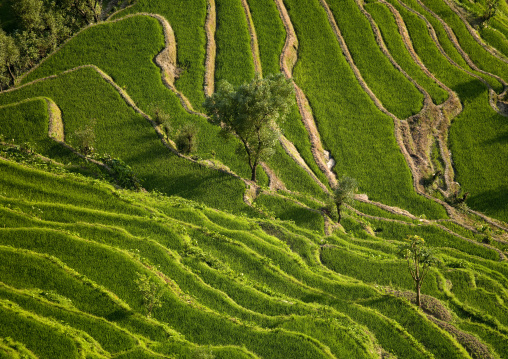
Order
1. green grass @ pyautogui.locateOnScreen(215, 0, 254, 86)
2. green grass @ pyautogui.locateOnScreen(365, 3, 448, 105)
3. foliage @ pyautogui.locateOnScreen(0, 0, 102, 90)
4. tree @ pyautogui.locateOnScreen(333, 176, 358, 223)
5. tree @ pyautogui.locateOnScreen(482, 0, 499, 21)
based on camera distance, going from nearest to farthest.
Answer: tree @ pyautogui.locateOnScreen(333, 176, 358, 223), foliage @ pyautogui.locateOnScreen(0, 0, 102, 90), green grass @ pyautogui.locateOnScreen(215, 0, 254, 86), green grass @ pyautogui.locateOnScreen(365, 3, 448, 105), tree @ pyautogui.locateOnScreen(482, 0, 499, 21)

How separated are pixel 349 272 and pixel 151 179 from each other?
1069 inches

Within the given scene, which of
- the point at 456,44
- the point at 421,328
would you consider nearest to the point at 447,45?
the point at 456,44

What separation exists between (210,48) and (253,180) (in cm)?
3205

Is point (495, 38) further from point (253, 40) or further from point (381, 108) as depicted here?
point (253, 40)

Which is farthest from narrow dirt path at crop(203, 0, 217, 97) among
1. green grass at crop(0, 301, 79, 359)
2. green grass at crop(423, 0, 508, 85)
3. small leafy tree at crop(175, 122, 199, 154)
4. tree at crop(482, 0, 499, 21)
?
tree at crop(482, 0, 499, 21)

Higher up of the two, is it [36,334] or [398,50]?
[398,50]

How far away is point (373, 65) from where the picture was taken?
80438mm

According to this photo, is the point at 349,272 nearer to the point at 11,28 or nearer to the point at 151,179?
the point at 151,179

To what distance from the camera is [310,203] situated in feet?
180

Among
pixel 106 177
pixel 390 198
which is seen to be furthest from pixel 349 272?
pixel 106 177

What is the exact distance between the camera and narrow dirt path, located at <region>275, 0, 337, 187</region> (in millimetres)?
63531

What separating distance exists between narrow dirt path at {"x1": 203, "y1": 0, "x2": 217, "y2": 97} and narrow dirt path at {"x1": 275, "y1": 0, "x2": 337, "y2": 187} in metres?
12.8

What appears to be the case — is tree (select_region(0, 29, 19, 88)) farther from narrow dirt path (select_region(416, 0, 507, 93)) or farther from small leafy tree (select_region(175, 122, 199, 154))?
narrow dirt path (select_region(416, 0, 507, 93))

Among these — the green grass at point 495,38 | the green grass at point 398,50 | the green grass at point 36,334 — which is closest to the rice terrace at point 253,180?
the green grass at point 36,334
